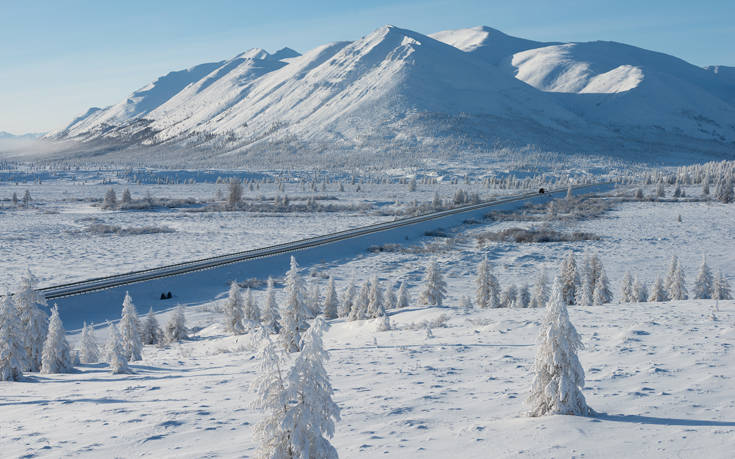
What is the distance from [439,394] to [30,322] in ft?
54.5

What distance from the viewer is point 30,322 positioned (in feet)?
72.6

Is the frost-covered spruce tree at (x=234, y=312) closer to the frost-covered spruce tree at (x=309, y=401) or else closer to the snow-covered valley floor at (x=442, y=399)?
the snow-covered valley floor at (x=442, y=399)

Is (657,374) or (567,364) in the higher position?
(567,364)

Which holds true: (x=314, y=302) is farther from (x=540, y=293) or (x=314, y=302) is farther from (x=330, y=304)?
(x=540, y=293)

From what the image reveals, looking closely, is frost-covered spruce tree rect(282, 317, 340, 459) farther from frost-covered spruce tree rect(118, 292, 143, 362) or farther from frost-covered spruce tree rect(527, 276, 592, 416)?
frost-covered spruce tree rect(118, 292, 143, 362)

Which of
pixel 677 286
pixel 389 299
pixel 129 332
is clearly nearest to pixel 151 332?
pixel 129 332

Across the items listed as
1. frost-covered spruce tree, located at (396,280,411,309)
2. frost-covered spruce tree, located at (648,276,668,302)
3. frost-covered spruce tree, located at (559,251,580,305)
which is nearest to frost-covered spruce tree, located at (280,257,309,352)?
frost-covered spruce tree, located at (396,280,411,309)

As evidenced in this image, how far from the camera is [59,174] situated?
186 metres

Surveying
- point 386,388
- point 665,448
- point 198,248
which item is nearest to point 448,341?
point 386,388

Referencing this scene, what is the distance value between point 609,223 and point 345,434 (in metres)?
78.6

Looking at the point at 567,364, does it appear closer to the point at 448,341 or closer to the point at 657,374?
the point at 657,374

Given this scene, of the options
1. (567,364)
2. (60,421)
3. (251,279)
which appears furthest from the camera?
(251,279)

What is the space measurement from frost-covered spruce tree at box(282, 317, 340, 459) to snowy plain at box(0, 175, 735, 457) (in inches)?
114

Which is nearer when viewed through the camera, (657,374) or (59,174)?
(657,374)
